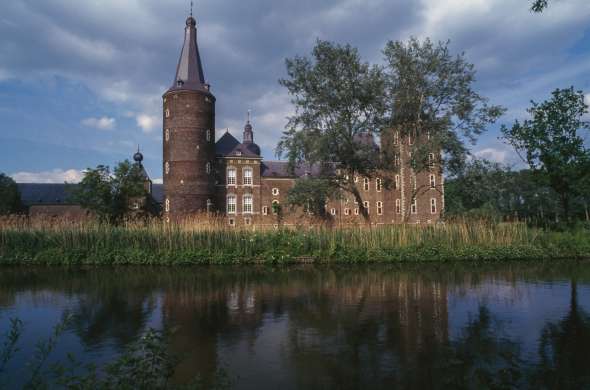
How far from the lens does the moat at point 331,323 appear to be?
498 centimetres

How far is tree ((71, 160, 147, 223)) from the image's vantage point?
32.3 m

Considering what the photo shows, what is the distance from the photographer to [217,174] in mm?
43156

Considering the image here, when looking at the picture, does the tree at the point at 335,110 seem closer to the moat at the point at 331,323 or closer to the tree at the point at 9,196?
the moat at the point at 331,323

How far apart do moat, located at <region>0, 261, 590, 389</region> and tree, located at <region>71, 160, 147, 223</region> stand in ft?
66.8

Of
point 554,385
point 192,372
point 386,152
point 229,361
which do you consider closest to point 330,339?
point 229,361

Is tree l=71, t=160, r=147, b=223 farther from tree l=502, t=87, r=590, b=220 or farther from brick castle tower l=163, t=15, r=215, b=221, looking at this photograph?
tree l=502, t=87, r=590, b=220

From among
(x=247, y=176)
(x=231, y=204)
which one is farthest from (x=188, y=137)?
(x=231, y=204)

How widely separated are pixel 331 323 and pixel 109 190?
98.8ft

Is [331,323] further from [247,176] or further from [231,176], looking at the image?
[247,176]

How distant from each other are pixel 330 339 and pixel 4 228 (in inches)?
610

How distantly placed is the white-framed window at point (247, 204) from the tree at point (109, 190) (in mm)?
12172

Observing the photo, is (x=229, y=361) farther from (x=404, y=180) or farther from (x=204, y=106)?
(x=404, y=180)

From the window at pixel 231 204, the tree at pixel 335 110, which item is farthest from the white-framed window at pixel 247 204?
the tree at pixel 335 110

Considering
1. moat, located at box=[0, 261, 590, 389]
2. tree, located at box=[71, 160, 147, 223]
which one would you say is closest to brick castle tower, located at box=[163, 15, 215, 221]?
tree, located at box=[71, 160, 147, 223]
